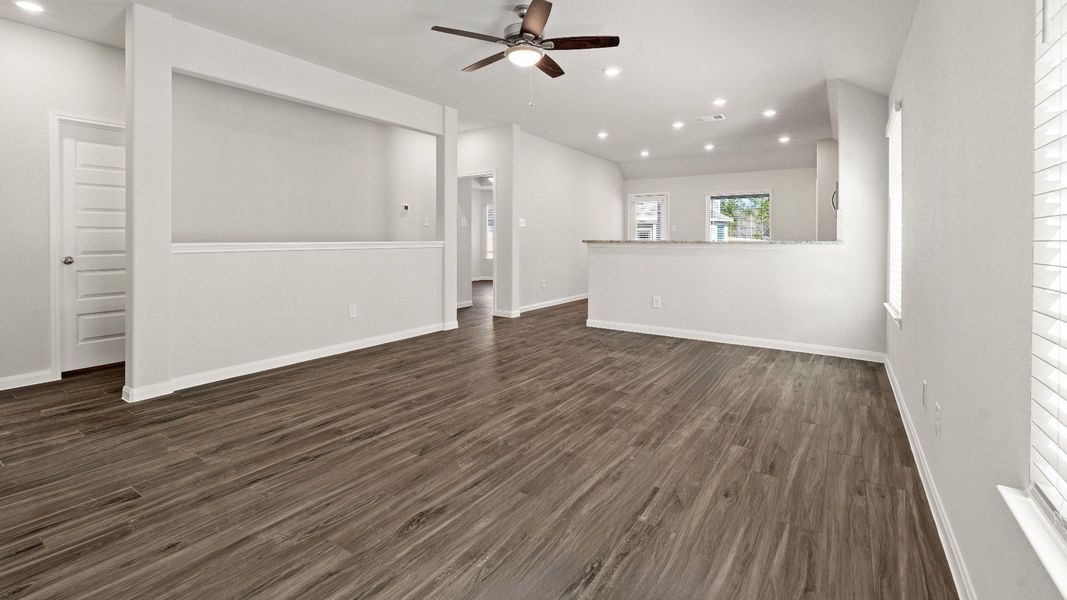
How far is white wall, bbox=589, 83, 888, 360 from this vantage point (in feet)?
14.7

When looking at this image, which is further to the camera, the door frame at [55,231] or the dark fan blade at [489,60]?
the door frame at [55,231]

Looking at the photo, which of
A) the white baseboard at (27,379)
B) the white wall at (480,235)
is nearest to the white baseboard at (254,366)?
the white baseboard at (27,379)

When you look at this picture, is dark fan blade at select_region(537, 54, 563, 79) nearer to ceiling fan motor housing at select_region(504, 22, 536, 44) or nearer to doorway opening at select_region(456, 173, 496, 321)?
ceiling fan motor housing at select_region(504, 22, 536, 44)

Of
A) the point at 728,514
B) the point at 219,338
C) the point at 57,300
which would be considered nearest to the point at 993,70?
the point at 728,514

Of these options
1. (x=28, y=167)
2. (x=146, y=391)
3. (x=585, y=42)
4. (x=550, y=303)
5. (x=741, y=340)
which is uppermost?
(x=585, y=42)

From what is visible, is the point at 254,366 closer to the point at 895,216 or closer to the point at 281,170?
the point at 281,170

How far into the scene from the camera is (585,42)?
3.31 metres

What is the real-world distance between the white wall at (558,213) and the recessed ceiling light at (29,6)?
4.80 m

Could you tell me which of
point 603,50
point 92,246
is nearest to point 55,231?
Result: point 92,246

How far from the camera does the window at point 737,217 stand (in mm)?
9586

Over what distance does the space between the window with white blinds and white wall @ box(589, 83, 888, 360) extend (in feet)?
12.9

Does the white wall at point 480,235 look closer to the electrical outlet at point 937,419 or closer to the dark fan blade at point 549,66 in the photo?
the dark fan blade at point 549,66

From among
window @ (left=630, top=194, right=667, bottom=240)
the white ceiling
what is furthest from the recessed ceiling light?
window @ (left=630, top=194, right=667, bottom=240)

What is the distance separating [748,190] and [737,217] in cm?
64
